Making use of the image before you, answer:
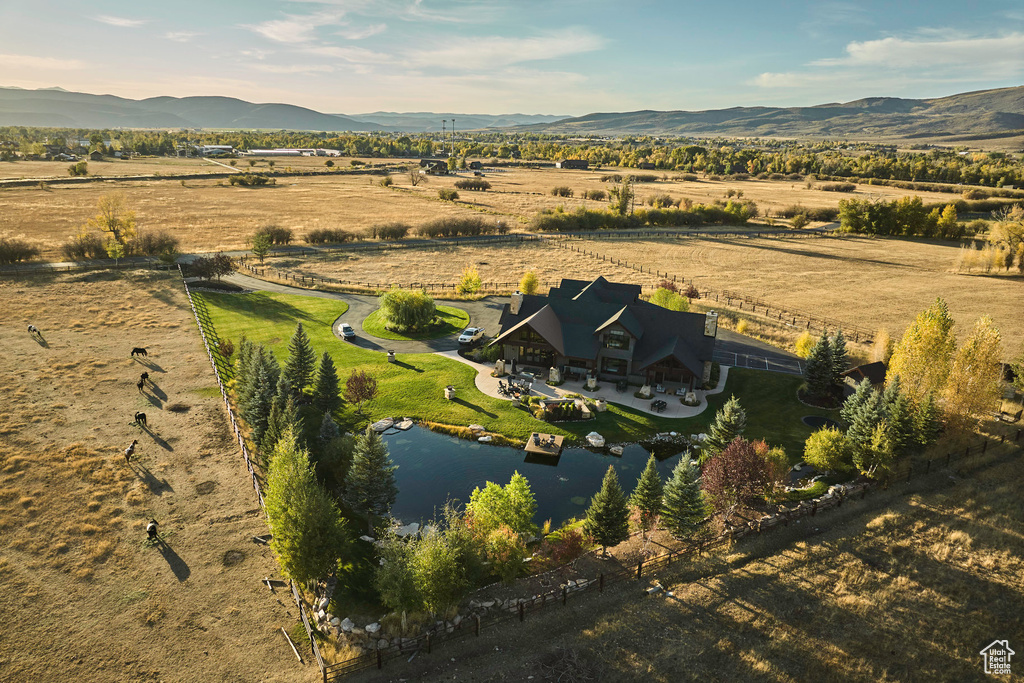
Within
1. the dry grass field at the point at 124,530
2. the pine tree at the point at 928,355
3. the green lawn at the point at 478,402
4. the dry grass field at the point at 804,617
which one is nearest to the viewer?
the dry grass field at the point at 804,617

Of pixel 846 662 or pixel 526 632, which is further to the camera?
pixel 526 632

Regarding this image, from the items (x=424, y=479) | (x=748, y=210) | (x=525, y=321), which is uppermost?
(x=748, y=210)

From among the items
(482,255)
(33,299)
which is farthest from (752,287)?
(33,299)

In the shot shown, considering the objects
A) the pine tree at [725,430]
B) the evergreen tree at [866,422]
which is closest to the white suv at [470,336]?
the pine tree at [725,430]

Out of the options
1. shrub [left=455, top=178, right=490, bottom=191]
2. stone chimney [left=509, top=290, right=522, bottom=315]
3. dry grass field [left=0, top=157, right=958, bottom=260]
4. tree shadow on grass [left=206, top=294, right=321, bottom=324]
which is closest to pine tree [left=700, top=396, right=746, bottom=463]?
stone chimney [left=509, top=290, right=522, bottom=315]

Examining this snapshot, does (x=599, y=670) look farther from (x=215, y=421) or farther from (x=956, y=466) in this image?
(x=215, y=421)

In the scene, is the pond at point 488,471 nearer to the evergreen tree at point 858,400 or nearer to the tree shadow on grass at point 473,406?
the tree shadow on grass at point 473,406


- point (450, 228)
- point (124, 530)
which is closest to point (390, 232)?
point (450, 228)
